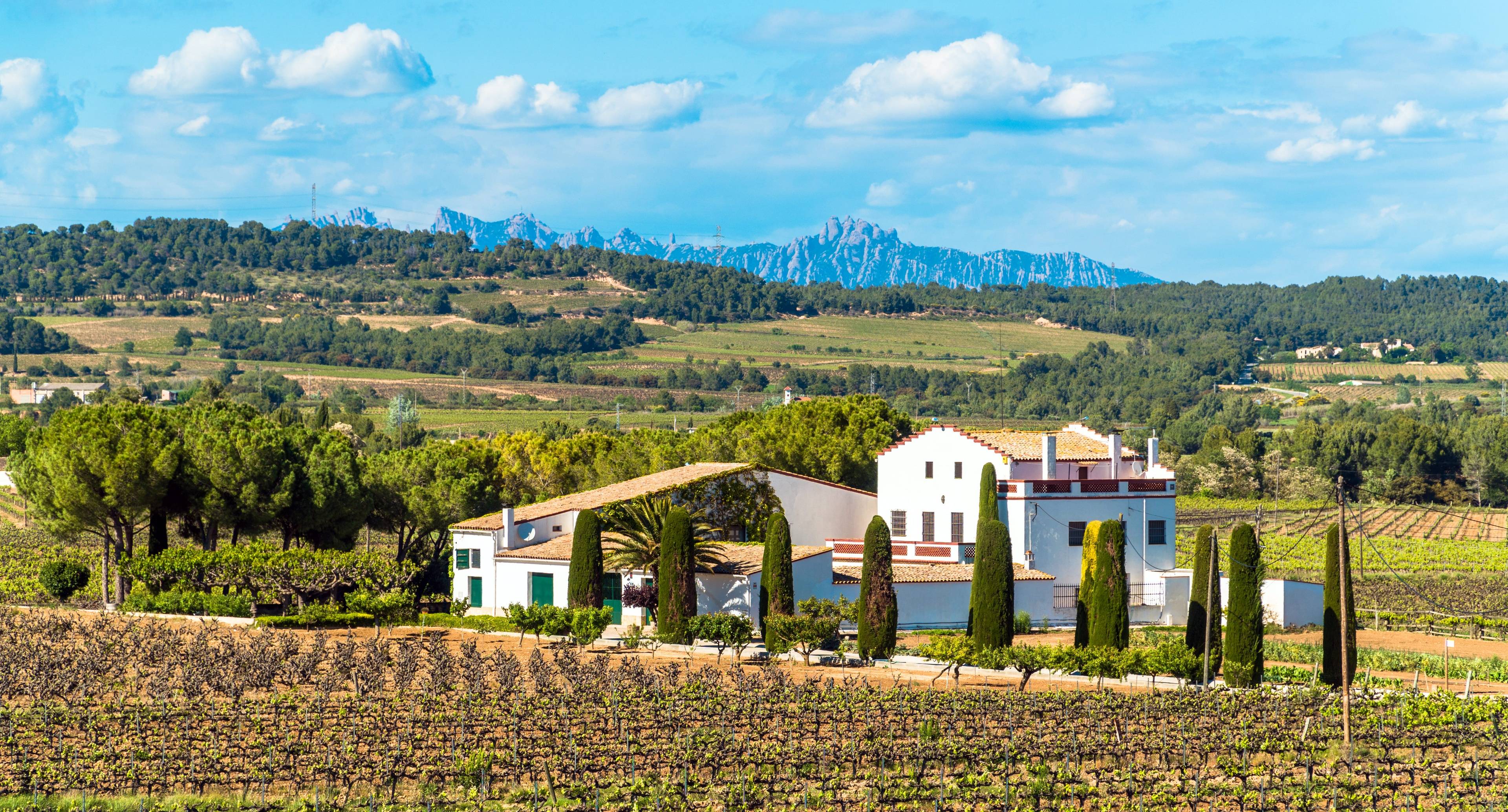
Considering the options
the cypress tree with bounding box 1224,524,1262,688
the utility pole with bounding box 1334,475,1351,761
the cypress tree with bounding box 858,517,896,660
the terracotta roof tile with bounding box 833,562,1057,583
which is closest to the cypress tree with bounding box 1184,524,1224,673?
the cypress tree with bounding box 1224,524,1262,688

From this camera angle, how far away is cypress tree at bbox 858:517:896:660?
40969 millimetres

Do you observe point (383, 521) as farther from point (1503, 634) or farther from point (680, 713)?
point (1503, 634)

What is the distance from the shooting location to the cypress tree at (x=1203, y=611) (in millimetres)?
37906

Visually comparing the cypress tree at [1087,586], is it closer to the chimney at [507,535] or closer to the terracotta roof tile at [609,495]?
the terracotta roof tile at [609,495]

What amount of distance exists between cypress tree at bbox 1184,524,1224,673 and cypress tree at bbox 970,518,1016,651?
4.61 m

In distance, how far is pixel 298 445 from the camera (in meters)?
58.1

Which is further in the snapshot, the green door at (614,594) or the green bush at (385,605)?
the green door at (614,594)

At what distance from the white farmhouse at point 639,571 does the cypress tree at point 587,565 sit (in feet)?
6.80

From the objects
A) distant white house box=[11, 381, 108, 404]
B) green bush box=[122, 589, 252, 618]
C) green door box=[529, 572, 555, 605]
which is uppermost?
distant white house box=[11, 381, 108, 404]

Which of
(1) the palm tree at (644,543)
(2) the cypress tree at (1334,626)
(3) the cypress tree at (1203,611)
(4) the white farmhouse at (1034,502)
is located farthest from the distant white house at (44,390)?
(2) the cypress tree at (1334,626)

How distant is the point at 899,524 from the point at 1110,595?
17288mm

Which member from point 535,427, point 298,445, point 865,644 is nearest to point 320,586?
point 298,445

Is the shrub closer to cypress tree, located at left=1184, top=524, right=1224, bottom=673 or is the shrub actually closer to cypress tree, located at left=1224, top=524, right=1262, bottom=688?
cypress tree, located at left=1184, top=524, right=1224, bottom=673

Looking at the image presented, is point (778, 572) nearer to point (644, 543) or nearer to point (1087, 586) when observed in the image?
point (644, 543)
